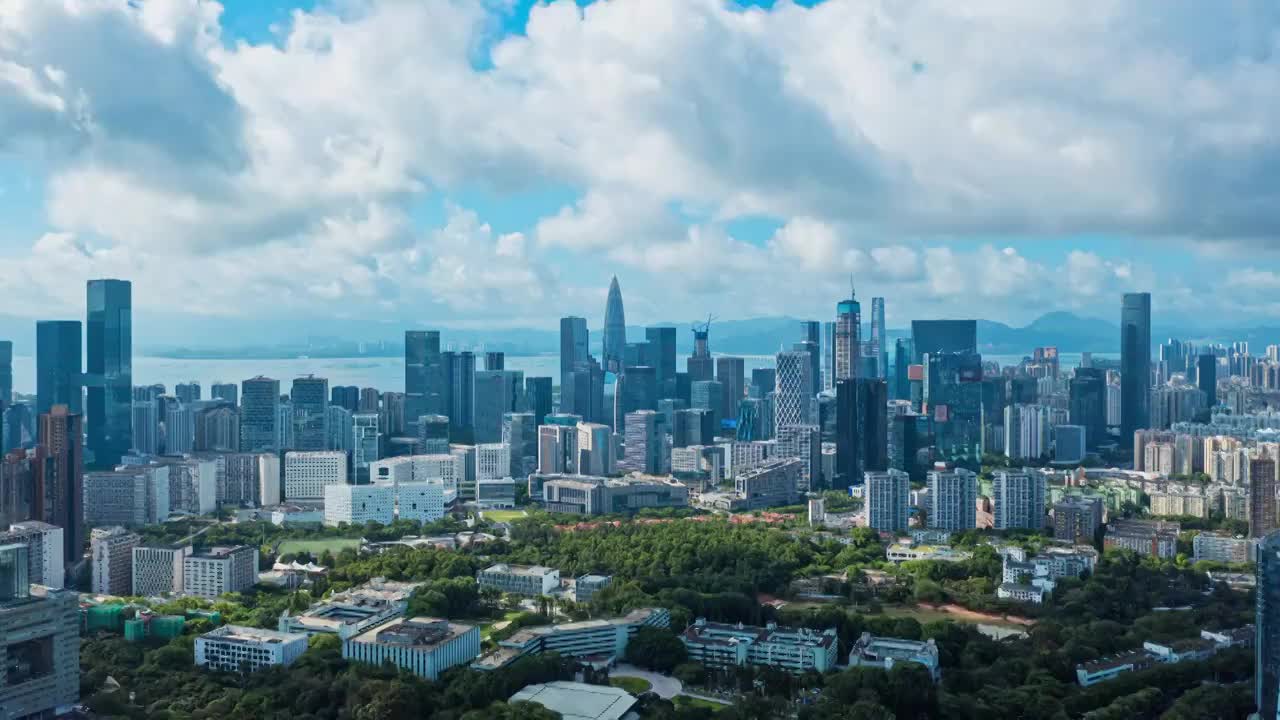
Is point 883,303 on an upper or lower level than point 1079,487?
upper

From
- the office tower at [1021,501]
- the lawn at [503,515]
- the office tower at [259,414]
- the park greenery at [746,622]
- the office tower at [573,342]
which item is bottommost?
the lawn at [503,515]

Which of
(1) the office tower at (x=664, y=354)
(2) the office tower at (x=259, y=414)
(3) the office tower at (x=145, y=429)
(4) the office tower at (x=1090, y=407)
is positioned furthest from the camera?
(1) the office tower at (x=664, y=354)

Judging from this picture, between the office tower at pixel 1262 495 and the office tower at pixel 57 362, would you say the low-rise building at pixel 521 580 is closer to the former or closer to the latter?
the office tower at pixel 1262 495

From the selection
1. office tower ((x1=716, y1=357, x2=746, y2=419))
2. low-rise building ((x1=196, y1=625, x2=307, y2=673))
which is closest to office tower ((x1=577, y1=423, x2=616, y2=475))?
office tower ((x1=716, y1=357, x2=746, y2=419))

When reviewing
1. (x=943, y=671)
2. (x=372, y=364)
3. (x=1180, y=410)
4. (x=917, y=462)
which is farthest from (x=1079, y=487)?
(x=372, y=364)

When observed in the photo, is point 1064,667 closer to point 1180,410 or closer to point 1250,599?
point 1250,599

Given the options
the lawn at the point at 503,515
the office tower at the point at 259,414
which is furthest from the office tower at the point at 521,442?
the office tower at the point at 259,414

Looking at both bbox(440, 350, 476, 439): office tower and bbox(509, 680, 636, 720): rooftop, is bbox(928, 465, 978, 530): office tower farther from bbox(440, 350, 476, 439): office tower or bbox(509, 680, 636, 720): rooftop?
bbox(440, 350, 476, 439): office tower
